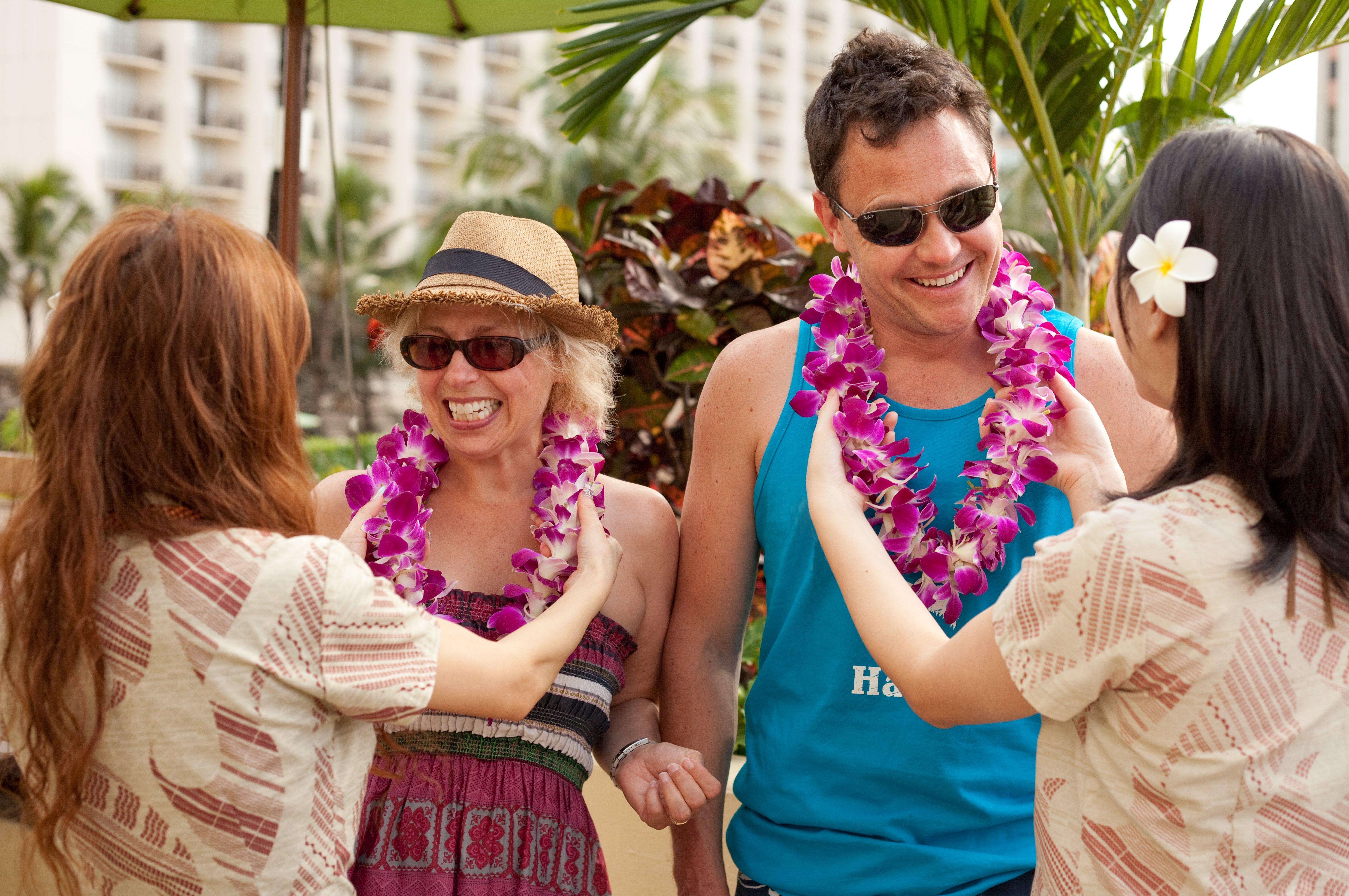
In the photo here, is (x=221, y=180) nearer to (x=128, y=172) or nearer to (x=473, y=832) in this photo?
(x=128, y=172)

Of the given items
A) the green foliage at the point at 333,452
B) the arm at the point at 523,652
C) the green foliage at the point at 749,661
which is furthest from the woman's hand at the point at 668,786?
the green foliage at the point at 333,452

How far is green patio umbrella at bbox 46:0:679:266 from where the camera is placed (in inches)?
150

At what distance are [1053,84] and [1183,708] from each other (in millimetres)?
→ 2784

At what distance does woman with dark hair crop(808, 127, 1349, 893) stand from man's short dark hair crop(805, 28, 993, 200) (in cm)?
75

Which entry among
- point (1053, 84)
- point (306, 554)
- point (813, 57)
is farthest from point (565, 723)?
point (813, 57)

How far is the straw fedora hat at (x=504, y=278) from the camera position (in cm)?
244

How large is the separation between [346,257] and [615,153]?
57.7 feet

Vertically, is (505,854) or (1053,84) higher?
(1053,84)

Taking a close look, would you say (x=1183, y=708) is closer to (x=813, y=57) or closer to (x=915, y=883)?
(x=915, y=883)

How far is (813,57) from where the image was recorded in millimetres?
70250

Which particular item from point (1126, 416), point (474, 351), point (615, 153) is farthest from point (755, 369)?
point (615, 153)

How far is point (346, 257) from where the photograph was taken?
43656 mm

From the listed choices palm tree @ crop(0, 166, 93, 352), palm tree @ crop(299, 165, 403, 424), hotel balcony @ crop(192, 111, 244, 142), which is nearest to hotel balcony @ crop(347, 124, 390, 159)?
hotel balcony @ crop(192, 111, 244, 142)

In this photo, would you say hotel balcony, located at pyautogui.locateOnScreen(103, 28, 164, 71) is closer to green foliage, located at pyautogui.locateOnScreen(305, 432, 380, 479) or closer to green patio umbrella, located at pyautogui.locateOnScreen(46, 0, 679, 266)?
green foliage, located at pyautogui.locateOnScreen(305, 432, 380, 479)
